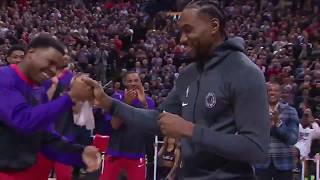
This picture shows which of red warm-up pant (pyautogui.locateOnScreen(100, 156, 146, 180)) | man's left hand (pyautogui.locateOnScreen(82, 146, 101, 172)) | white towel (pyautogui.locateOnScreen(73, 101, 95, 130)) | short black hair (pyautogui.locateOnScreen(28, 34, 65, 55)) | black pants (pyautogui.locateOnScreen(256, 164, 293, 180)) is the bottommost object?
black pants (pyautogui.locateOnScreen(256, 164, 293, 180))

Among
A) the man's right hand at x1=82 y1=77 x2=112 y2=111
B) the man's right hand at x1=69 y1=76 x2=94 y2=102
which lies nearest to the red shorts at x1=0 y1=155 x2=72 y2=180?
the man's right hand at x1=69 y1=76 x2=94 y2=102

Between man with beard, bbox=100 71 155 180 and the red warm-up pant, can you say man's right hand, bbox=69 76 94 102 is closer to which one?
man with beard, bbox=100 71 155 180

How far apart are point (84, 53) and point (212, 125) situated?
1700cm

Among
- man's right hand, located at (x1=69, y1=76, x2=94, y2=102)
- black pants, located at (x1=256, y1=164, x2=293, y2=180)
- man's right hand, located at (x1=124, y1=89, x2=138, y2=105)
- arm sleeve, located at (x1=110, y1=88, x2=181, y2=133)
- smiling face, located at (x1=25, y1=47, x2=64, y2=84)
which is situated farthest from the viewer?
black pants, located at (x1=256, y1=164, x2=293, y2=180)

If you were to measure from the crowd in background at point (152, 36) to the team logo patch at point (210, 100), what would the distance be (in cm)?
1050

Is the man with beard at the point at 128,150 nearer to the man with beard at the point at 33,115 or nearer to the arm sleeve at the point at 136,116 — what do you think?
the man with beard at the point at 33,115

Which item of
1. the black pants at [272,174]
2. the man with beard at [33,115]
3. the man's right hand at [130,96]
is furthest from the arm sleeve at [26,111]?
the black pants at [272,174]

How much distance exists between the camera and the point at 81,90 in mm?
3953

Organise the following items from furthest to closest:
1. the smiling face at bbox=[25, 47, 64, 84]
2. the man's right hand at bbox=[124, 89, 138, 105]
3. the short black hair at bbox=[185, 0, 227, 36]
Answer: the man's right hand at bbox=[124, 89, 138, 105] < the smiling face at bbox=[25, 47, 64, 84] < the short black hair at bbox=[185, 0, 227, 36]

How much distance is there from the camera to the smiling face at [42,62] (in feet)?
13.8

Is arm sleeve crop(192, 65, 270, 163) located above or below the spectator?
above

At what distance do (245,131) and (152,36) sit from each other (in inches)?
778

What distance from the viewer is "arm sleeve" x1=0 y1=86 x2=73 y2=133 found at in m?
3.98

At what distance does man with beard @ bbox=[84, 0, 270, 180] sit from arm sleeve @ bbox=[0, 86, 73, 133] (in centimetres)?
48
